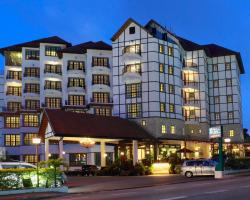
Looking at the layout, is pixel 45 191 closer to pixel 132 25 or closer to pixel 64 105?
pixel 132 25

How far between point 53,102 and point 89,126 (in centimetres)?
2722

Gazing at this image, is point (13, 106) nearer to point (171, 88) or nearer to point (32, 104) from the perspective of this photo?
point (32, 104)

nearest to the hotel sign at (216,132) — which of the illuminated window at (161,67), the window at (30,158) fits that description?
the illuminated window at (161,67)

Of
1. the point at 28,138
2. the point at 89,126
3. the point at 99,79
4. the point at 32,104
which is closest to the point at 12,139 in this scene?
the point at 28,138

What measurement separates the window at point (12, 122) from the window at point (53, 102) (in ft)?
19.7

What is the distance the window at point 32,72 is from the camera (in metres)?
88.1

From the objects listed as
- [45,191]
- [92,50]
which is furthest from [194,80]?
[45,191]

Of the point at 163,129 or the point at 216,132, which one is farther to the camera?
the point at 163,129

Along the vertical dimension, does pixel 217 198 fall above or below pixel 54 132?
below

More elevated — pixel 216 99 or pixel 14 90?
pixel 14 90

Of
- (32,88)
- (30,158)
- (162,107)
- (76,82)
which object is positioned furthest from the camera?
(32,88)

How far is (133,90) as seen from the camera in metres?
74.6

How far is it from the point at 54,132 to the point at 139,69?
24373 mm

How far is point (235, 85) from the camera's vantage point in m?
89.3
